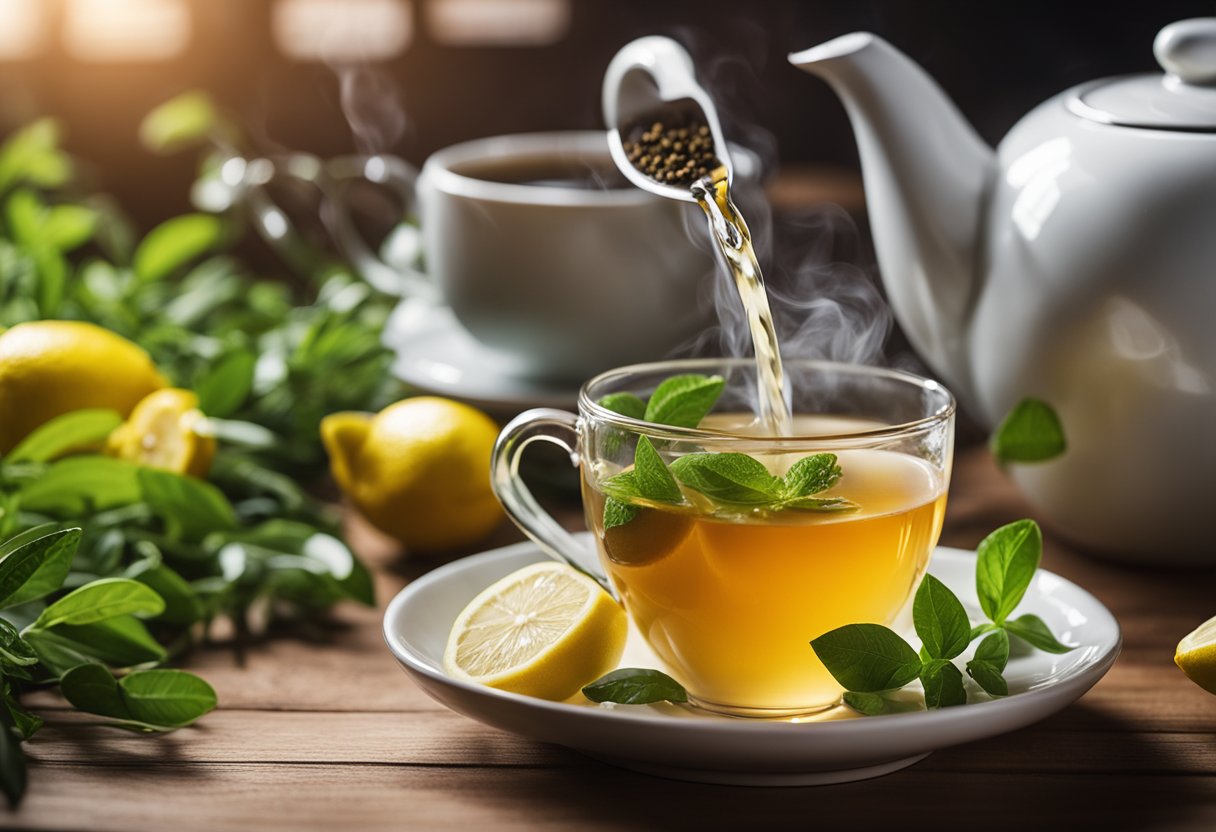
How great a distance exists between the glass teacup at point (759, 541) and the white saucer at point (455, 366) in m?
0.38

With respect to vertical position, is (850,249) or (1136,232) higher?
(1136,232)

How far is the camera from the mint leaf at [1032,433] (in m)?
0.98

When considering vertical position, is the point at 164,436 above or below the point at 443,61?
below

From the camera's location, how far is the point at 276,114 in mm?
1980

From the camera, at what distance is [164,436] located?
3.42ft

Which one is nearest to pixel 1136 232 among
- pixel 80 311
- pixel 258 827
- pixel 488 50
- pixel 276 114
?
pixel 258 827

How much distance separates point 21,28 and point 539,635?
1610mm

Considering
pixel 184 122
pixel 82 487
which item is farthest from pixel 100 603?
pixel 184 122

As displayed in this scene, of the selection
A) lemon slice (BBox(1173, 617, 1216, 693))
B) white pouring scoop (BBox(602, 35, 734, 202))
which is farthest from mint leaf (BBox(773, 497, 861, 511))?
white pouring scoop (BBox(602, 35, 734, 202))

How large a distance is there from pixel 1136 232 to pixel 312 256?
99cm

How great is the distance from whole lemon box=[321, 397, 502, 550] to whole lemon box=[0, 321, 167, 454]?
0.55 feet

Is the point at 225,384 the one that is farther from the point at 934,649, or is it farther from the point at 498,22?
the point at 498,22

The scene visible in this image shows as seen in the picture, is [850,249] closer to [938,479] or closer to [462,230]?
[462,230]

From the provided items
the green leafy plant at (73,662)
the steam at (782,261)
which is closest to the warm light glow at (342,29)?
the steam at (782,261)
